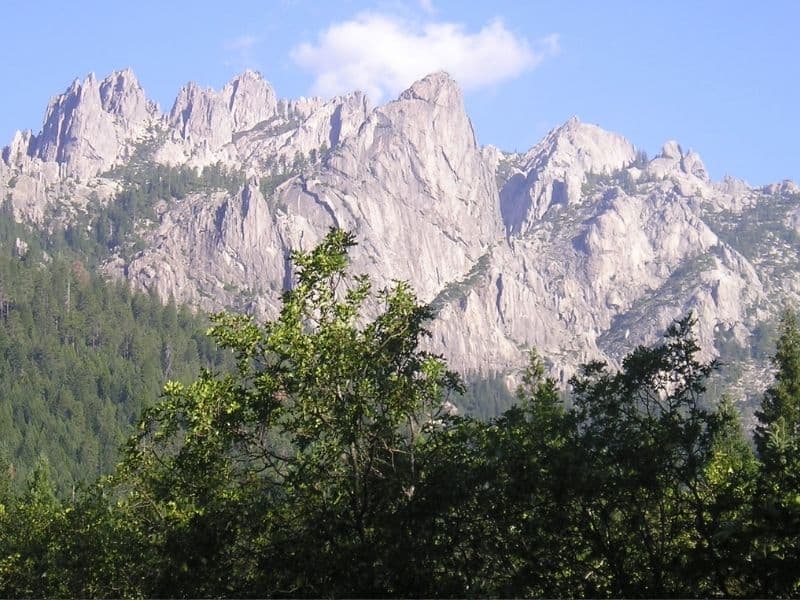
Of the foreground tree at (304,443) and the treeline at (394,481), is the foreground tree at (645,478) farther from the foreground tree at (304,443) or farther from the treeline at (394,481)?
the foreground tree at (304,443)

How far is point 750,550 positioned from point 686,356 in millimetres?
6330

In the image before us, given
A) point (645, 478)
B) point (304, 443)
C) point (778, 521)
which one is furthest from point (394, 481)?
point (778, 521)

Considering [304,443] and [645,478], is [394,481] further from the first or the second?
[645,478]

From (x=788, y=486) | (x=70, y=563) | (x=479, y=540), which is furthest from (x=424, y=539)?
(x=70, y=563)

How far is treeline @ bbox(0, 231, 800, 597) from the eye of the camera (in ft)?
65.3

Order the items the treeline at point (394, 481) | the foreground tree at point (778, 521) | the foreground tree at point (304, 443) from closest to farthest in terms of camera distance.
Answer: the foreground tree at point (778, 521)
the treeline at point (394, 481)
the foreground tree at point (304, 443)

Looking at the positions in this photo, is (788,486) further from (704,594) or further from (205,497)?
(205,497)

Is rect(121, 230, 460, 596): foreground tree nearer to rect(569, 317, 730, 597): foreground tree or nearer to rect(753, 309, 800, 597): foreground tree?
rect(569, 317, 730, 597): foreground tree

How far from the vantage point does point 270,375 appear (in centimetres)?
2052

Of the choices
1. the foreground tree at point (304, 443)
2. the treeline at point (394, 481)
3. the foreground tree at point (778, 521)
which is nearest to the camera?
the foreground tree at point (778, 521)

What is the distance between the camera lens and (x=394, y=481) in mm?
20875

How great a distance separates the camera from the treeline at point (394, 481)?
1991 cm

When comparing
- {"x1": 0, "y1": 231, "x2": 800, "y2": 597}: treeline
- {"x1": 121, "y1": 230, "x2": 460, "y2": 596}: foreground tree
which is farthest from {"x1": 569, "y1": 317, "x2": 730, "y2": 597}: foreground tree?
{"x1": 121, "y1": 230, "x2": 460, "y2": 596}: foreground tree

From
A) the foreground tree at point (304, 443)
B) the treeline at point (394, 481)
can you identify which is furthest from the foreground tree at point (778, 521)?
the foreground tree at point (304, 443)
